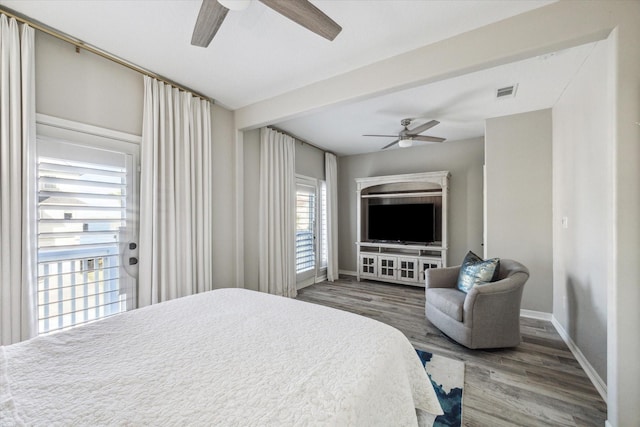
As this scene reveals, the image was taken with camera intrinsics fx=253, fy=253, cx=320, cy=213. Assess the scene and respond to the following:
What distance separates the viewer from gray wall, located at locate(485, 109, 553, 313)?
10.5 ft

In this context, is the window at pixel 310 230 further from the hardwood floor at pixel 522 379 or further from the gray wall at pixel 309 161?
the hardwood floor at pixel 522 379

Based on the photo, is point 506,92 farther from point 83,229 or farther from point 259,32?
point 83,229

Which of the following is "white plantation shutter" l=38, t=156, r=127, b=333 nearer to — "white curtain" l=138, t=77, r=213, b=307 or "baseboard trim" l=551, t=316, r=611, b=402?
"white curtain" l=138, t=77, r=213, b=307

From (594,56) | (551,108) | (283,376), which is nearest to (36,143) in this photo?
(283,376)

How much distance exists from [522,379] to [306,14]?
3.08 metres

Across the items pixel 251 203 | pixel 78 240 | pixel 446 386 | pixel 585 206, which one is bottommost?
pixel 446 386

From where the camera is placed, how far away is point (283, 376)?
38.5 inches

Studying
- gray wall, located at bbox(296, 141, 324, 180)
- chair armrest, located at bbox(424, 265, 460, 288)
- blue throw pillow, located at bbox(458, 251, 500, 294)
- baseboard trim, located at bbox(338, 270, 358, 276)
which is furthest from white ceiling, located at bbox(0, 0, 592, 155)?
baseboard trim, located at bbox(338, 270, 358, 276)

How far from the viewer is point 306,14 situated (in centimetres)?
144

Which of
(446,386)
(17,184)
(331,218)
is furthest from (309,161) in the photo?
(446,386)

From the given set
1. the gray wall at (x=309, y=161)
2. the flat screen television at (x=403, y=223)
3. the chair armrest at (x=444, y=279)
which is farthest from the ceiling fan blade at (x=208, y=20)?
the flat screen television at (x=403, y=223)

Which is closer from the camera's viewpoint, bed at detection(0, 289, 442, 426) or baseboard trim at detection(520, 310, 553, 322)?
bed at detection(0, 289, 442, 426)

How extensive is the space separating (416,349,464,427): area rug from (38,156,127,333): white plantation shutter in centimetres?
261

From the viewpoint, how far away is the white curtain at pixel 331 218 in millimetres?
5230
